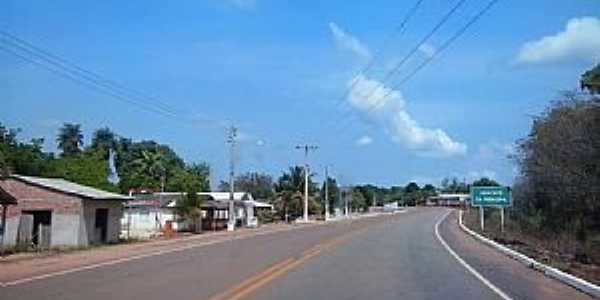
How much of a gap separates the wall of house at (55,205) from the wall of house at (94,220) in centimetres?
55

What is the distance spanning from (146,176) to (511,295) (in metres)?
115

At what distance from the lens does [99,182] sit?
283ft

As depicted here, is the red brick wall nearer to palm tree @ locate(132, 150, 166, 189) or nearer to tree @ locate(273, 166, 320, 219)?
tree @ locate(273, 166, 320, 219)

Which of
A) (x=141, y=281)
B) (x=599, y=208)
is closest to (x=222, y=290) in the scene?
(x=141, y=281)

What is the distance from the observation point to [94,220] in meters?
50.2

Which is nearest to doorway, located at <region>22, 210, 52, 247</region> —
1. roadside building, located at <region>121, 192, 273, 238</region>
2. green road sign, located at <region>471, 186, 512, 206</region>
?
roadside building, located at <region>121, 192, 273, 238</region>

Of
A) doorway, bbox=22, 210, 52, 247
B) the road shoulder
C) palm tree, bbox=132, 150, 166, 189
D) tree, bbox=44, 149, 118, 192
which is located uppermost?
palm tree, bbox=132, 150, 166, 189

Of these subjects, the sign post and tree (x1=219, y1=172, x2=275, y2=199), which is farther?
tree (x1=219, y1=172, x2=275, y2=199)

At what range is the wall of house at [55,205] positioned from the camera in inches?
1858

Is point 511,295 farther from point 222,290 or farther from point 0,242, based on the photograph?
point 0,242

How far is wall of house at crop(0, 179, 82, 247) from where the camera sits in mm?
47188

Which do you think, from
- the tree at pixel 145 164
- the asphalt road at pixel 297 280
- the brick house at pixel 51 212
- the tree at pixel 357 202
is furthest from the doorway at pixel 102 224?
the tree at pixel 357 202

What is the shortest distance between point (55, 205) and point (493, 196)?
29992mm

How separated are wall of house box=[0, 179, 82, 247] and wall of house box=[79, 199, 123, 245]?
0.55 meters
